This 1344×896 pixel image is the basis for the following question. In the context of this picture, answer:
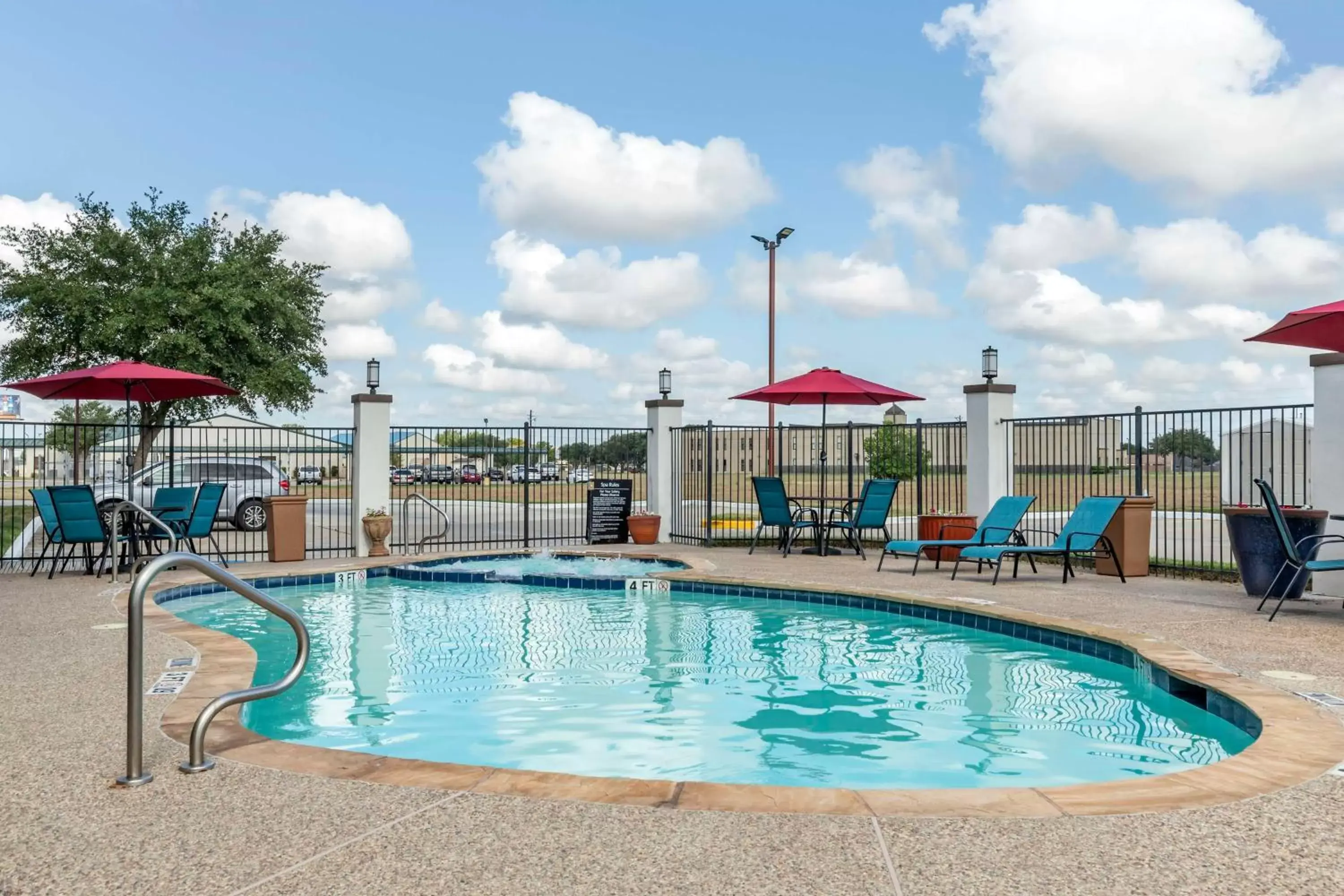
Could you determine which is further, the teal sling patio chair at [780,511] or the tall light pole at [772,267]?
the tall light pole at [772,267]

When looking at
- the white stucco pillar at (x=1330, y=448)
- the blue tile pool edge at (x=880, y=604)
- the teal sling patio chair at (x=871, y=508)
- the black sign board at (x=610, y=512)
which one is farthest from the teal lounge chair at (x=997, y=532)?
the black sign board at (x=610, y=512)

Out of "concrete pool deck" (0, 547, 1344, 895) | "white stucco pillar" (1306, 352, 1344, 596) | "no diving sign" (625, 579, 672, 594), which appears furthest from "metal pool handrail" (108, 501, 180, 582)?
"white stucco pillar" (1306, 352, 1344, 596)

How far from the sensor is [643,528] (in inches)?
582

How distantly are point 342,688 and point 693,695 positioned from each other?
218cm

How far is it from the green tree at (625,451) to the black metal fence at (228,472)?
4.02 metres

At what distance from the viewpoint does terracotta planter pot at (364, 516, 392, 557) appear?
12.9m

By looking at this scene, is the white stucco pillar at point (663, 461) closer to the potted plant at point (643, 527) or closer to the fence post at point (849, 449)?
the potted plant at point (643, 527)

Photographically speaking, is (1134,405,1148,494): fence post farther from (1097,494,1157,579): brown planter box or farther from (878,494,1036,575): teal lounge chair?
(878,494,1036,575): teal lounge chair

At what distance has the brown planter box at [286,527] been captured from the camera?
39.1 ft

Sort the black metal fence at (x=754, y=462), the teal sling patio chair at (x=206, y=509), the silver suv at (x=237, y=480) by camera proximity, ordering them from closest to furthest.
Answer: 1. the teal sling patio chair at (x=206, y=509)
2. the black metal fence at (x=754, y=462)
3. the silver suv at (x=237, y=480)

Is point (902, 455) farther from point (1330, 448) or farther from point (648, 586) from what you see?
point (1330, 448)

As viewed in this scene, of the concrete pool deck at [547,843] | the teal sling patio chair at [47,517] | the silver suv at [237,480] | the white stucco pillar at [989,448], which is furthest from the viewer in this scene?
the silver suv at [237,480]

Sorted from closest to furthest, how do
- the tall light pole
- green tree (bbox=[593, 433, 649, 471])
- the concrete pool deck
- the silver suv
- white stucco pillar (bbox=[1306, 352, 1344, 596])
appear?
1. the concrete pool deck
2. white stucco pillar (bbox=[1306, 352, 1344, 596])
3. green tree (bbox=[593, 433, 649, 471])
4. the silver suv
5. the tall light pole

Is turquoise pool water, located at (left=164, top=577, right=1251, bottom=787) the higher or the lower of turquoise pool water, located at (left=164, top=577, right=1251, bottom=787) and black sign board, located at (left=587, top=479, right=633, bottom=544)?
the lower
